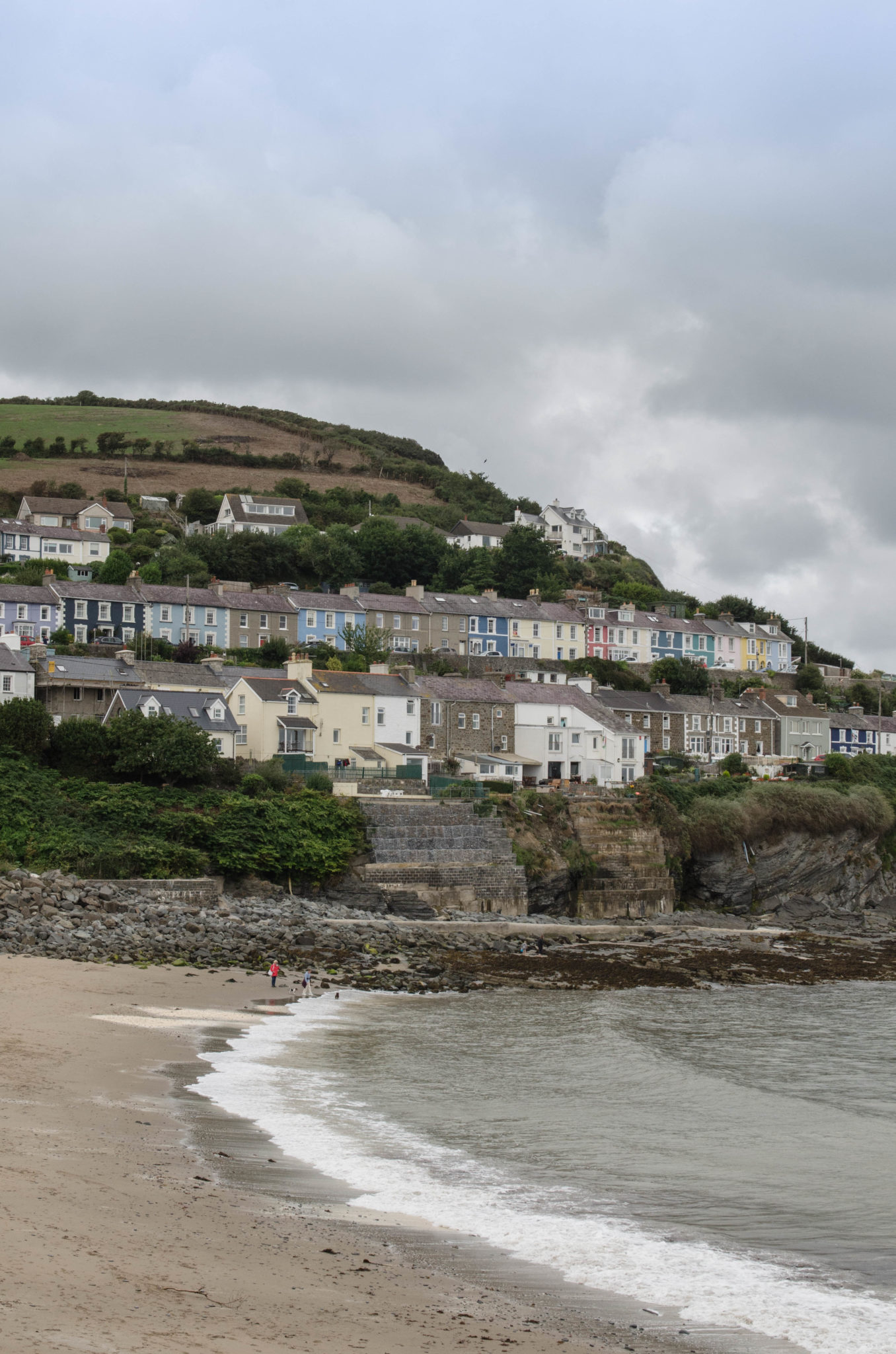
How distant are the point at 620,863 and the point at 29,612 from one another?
4163cm

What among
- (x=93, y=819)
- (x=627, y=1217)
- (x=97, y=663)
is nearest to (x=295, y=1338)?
(x=627, y=1217)

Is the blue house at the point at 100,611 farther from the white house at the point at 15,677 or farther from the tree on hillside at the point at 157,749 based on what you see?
the tree on hillside at the point at 157,749

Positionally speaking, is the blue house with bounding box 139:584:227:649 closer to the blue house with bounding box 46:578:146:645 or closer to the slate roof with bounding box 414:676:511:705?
the blue house with bounding box 46:578:146:645

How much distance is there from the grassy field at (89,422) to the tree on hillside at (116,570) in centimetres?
6003

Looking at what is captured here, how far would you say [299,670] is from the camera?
55.4 meters

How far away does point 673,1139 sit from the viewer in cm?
1608

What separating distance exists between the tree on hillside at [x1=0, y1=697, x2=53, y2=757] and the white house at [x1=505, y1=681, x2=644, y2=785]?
966 inches

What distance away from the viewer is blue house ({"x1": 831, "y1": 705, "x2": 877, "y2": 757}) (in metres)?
81.4

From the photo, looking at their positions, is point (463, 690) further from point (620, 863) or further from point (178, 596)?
point (178, 596)

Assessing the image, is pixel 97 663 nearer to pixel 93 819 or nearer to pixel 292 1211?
pixel 93 819

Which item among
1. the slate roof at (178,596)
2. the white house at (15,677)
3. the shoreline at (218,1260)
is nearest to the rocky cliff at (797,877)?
the white house at (15,677)

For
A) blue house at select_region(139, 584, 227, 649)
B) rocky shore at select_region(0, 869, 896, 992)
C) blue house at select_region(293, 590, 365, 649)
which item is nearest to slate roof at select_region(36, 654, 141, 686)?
rocky shore at select_region(0, 869, 896, 992)

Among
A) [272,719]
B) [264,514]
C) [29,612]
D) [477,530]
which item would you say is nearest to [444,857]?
[272,719]

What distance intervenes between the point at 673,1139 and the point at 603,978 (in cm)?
1561
